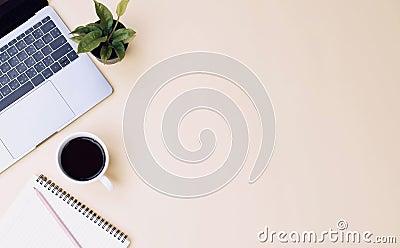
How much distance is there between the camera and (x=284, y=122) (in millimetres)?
928

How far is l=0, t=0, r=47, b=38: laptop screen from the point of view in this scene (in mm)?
915

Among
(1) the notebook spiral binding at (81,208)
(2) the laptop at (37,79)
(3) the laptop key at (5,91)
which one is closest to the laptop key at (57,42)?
(2) the laptop at (37,79)

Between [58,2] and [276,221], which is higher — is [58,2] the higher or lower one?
the higher one

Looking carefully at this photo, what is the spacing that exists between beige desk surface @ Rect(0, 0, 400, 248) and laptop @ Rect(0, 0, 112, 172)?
0.02 meters

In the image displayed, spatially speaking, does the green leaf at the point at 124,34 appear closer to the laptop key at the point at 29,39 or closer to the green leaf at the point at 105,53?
the green leaf at the point at 105,53

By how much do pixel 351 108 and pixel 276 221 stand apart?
233mm

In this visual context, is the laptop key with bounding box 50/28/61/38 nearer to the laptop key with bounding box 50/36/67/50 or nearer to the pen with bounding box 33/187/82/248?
the laptop key with bounding box 50/36/67/50

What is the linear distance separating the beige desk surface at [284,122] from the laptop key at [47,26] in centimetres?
3

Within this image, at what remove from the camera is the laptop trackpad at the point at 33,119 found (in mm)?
900

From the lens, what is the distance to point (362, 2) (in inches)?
38.2

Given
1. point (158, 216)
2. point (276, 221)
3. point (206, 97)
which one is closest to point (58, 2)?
point (206, 97)

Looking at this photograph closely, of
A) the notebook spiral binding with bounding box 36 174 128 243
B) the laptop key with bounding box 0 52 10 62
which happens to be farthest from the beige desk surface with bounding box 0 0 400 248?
the laptop key with bounding box 0 52 10 62

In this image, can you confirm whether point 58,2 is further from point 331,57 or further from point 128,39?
point 331,57

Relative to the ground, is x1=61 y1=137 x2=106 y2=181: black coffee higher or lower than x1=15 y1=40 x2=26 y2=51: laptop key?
lower
